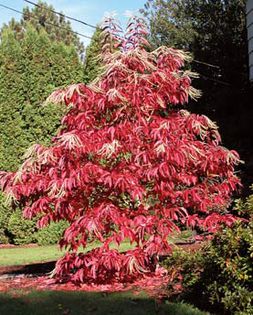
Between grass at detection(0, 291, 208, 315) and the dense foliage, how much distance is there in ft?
20.1

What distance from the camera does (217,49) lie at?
1537cm

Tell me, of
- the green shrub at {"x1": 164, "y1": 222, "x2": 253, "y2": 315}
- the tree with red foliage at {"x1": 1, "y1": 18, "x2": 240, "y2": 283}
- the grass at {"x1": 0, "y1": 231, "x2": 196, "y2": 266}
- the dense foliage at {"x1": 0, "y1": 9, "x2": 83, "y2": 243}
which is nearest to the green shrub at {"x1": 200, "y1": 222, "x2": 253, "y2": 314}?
the green shrub at {"x1": 164, "y1": 222, "x2": 253, "y2": 315}

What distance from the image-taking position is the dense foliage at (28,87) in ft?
36.7

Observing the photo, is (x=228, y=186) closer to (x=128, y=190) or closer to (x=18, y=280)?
(x=128, y=190)

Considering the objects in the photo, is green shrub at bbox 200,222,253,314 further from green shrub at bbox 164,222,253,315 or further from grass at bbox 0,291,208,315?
grass at bbox 0,291,208,315

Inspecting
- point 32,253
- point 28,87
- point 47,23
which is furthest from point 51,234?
point 47,23

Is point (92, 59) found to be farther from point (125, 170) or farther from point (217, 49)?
point (217, 49)

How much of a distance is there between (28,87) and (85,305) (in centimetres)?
740

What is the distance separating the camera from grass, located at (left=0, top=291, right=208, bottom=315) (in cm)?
441

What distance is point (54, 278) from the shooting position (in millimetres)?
6152

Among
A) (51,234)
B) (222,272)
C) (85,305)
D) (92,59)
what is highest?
(92,59)

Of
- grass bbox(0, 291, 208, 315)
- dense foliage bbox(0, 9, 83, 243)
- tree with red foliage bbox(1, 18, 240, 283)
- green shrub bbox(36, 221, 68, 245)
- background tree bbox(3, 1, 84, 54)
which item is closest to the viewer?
grass bbox(0, 291, 208, 315)

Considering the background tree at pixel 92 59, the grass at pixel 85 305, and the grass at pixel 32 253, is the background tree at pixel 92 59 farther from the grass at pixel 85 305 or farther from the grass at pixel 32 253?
the grass at pixel 85 305

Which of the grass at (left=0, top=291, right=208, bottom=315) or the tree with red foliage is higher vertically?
the tree with red foliage
